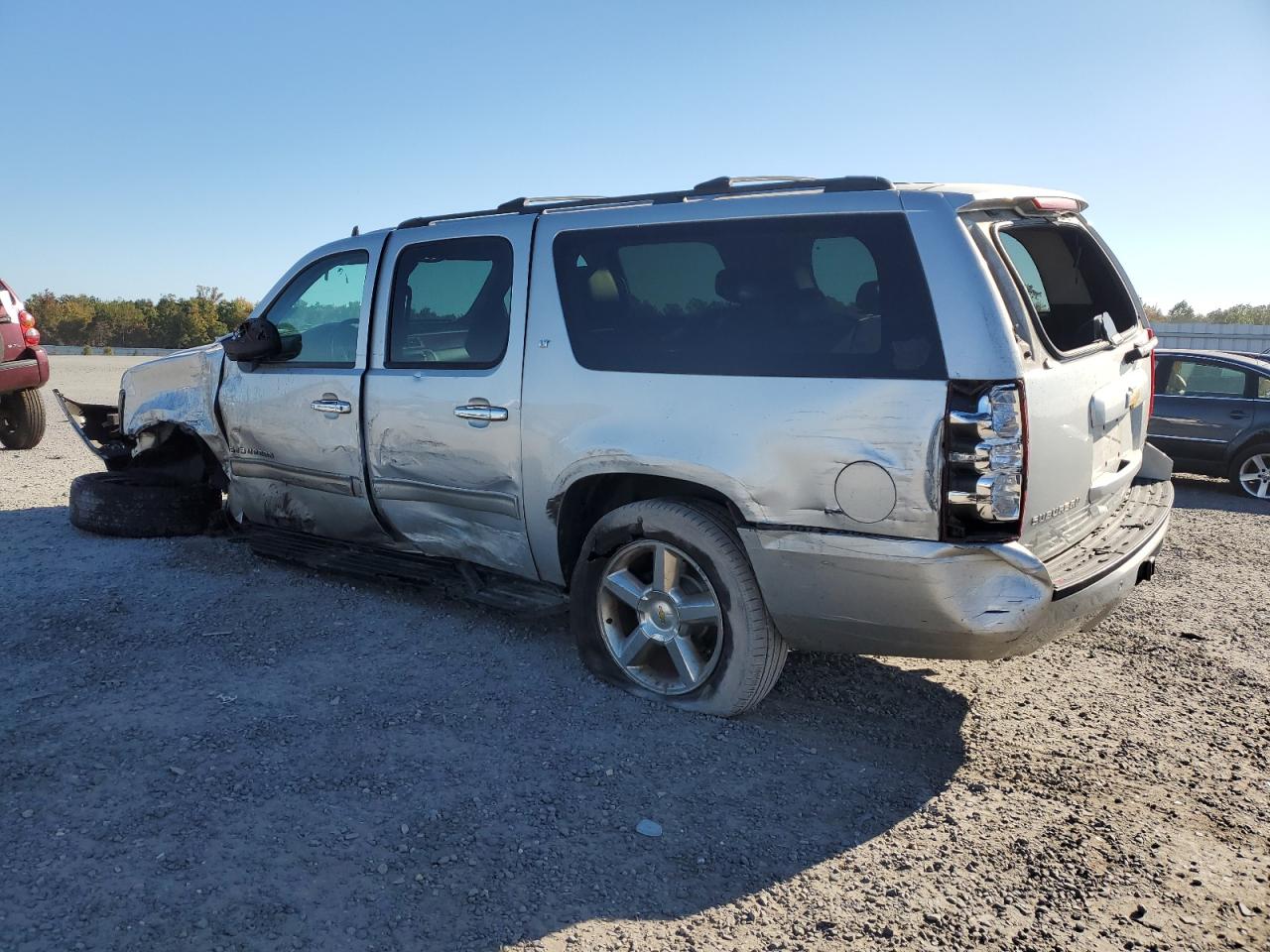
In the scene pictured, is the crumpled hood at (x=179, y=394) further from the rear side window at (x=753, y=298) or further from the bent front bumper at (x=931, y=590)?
the bent front bumper at (x=931, y=590)

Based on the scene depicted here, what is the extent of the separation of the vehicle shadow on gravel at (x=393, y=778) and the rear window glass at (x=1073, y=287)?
166cm

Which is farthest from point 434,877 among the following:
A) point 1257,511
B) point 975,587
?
point 1257,511

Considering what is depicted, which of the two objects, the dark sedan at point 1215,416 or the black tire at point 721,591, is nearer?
the black tire at point 721,591

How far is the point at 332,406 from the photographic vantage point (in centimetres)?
508

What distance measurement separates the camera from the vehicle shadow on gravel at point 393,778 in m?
2.70

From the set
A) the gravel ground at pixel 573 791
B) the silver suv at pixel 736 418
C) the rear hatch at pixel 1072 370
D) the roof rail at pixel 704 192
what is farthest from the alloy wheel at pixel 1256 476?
the roof rail at pixel 704 192

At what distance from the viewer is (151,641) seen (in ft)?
15.2

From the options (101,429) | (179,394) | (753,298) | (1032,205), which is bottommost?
(101,429)

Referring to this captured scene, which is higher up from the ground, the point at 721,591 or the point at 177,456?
the point at 177,456

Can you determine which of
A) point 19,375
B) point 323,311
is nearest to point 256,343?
point 323,311

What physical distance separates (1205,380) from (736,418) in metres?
8.80

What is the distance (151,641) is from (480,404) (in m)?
1.93

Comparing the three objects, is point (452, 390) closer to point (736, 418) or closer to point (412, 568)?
point (412, 568)

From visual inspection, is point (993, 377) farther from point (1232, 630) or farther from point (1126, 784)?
point (1232, 630)
